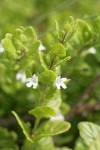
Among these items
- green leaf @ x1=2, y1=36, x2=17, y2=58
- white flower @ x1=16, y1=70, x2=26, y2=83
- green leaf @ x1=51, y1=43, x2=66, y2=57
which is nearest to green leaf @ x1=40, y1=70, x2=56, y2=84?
green leaf @ x1=51, y1=43, x2=66, y2=57

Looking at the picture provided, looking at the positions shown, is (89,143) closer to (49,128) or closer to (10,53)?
(49,128)

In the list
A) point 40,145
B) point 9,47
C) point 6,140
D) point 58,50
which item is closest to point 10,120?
point 6,140

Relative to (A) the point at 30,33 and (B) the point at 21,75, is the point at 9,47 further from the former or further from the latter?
(B) the point at 21,75

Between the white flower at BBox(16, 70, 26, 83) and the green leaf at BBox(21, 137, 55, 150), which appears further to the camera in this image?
the white flower at BBox(16, 70, 26, 83)

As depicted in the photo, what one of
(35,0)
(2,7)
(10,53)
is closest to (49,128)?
(10,53)

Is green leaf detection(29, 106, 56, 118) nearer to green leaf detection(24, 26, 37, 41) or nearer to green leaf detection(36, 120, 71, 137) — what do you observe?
green leaf detection(36, 120, 71, 137)
